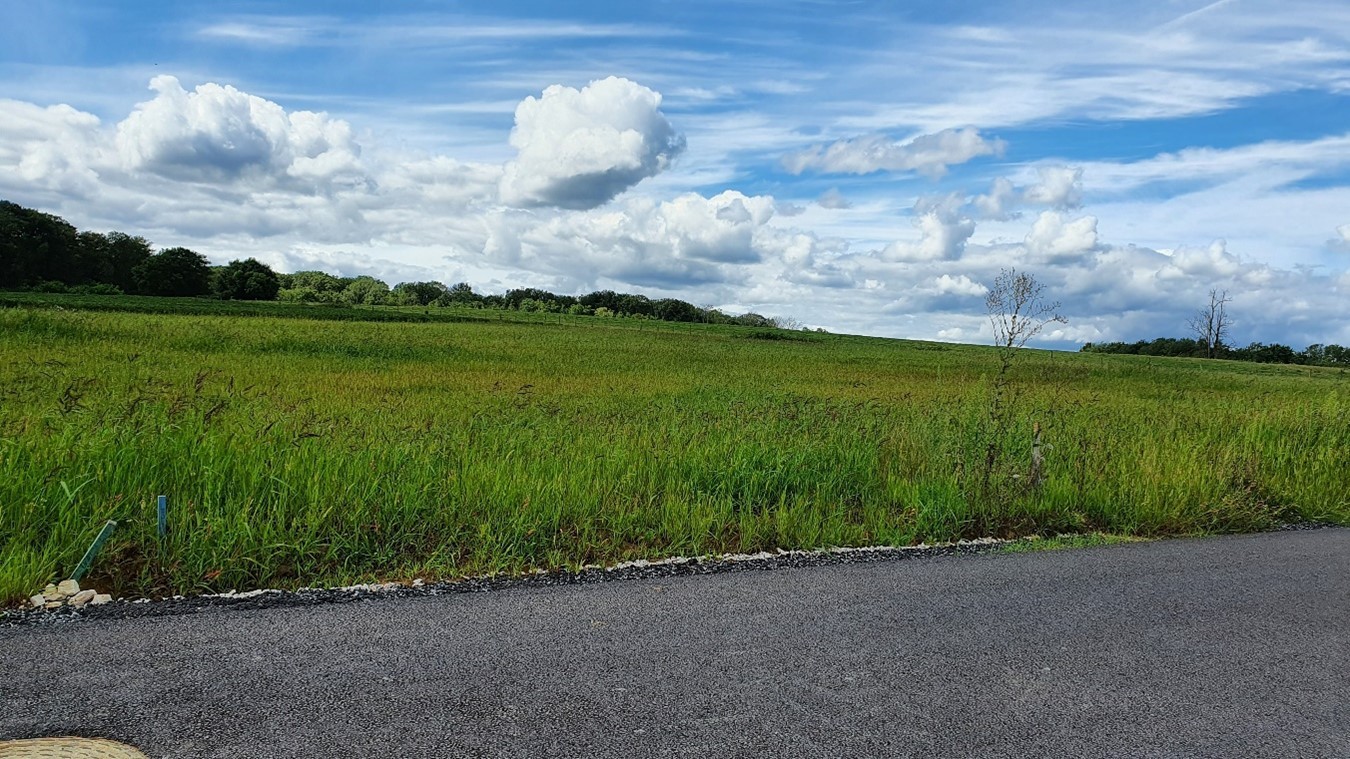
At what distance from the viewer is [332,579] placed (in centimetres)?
466

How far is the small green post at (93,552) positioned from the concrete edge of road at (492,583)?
40cm

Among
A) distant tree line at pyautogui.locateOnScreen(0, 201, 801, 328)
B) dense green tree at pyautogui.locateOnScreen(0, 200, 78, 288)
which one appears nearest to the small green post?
distant tree line at pyautogui.locateOnScreen(0, 201, 801, 328)

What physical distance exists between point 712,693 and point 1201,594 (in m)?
3.44

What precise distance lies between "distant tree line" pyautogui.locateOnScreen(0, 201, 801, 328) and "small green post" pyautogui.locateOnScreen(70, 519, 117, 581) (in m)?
66.8

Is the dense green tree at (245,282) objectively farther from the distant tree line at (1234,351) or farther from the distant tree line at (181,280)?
the distant tree line at (1234,351)

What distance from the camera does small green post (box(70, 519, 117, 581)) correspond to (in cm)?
438

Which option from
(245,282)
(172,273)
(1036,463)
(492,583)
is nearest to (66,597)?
(492,583)

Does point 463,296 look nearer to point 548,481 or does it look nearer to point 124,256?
point 124,256

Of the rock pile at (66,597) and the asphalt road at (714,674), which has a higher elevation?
the asphalt road at (714,674)

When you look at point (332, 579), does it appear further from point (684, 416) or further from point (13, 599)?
point (684, 416)

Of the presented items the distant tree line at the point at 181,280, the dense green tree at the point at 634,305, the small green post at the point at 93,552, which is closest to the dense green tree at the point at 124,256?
the distant tree line at the point at 181,280

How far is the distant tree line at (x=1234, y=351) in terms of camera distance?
243 feet

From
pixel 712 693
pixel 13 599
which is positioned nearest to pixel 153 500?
pixel 13 599

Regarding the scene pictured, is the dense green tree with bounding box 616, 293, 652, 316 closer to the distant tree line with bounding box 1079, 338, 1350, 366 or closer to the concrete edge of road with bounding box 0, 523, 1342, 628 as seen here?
the distant tree line with bounding box 1079, 338, 1350, 366
